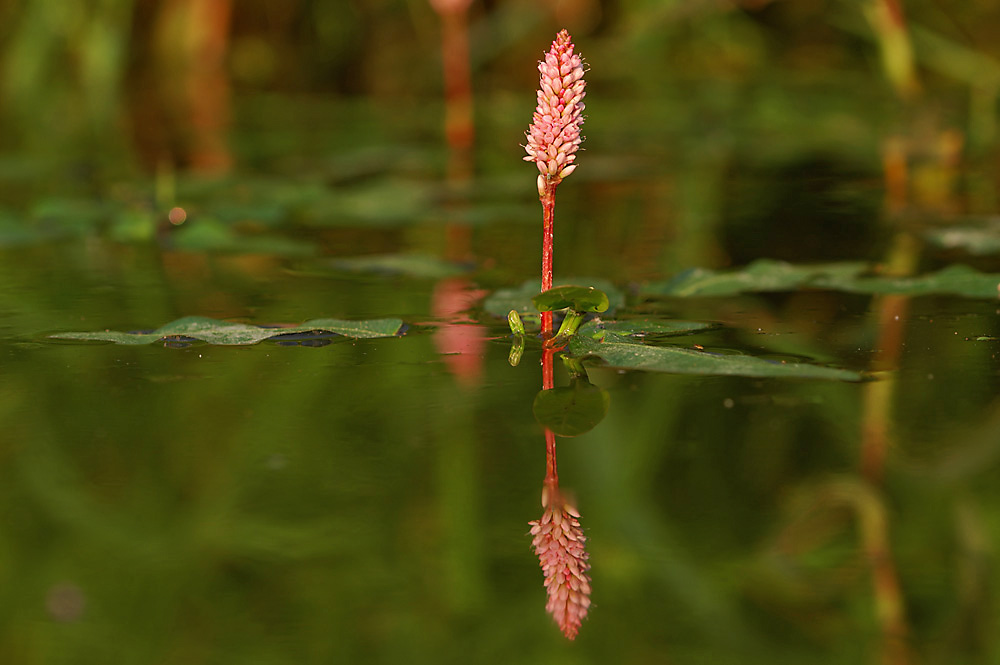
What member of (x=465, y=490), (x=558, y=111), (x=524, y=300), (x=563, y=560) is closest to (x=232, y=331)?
(x=524, y=300)

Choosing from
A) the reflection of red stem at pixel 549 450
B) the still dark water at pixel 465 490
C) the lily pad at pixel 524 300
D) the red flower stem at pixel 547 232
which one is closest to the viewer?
the still dark water at pixel 465 490

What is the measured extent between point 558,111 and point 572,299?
23 centimetres

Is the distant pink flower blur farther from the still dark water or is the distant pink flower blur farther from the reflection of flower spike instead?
the reflection of flower spike

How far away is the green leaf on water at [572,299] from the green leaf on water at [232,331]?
229 mm

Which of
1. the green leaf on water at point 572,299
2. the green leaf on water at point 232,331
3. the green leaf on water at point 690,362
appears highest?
the green leaf on water at point 572,299

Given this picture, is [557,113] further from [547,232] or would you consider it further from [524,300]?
[524,300]

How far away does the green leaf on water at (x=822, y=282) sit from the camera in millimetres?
2062

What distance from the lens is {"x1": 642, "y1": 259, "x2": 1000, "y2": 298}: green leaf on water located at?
2.06 m

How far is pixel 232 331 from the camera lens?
73.1 inches

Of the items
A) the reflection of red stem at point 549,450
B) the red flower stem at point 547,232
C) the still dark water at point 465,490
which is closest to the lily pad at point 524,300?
the still dark water at point 465,490

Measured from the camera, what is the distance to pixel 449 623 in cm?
103

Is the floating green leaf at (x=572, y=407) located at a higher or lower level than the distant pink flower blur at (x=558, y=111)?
lower

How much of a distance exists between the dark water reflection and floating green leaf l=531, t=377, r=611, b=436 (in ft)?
0.07

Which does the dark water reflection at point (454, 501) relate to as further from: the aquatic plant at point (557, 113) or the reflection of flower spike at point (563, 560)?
the aquatic plant at point (557, 113)
